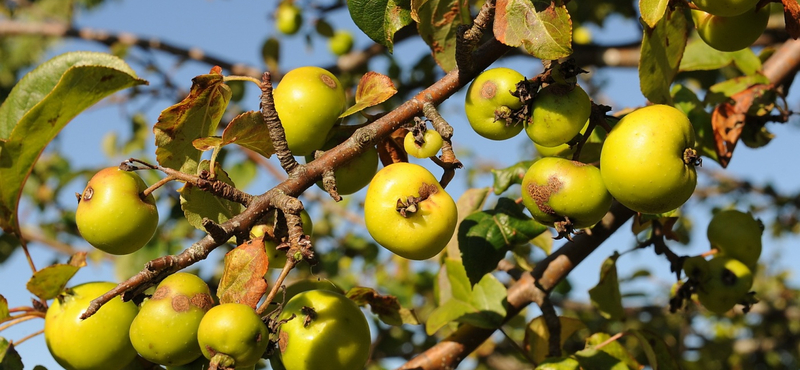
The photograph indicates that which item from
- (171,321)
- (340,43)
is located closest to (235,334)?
(171,321)

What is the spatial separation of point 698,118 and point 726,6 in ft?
2.80

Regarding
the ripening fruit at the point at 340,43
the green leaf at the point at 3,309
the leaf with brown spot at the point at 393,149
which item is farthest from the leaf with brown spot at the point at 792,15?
the ripening fruit at the point at 340,43

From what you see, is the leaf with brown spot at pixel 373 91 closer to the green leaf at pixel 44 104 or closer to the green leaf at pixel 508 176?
the green leaf at pixel 44 104

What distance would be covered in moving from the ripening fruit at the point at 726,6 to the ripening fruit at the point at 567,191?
0.35 m

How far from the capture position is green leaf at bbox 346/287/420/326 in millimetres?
1550

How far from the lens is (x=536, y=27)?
117 cm

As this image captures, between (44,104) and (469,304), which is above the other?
(44,104)

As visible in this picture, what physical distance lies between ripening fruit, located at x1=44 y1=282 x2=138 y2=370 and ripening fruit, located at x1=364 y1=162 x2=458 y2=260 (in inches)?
22.8

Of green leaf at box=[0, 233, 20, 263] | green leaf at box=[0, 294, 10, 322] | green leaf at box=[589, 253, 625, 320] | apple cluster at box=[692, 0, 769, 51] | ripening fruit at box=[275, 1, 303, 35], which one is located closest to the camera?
apple cluster at box=[692, 0, 769, 51]

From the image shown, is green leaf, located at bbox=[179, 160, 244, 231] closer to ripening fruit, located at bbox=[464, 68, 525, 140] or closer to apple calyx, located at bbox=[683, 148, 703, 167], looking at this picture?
ripening fruit, located at bbox=[464, 68, 525, 140]

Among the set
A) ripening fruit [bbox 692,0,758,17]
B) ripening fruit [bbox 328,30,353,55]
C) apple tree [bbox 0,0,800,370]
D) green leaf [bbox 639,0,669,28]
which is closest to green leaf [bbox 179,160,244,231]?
apple tree [bbox 0,0,800,370]

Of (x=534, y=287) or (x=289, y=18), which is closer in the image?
(x=534, y=287)

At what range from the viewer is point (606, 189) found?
1.23 meters

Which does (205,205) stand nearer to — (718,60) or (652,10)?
(652,10)
